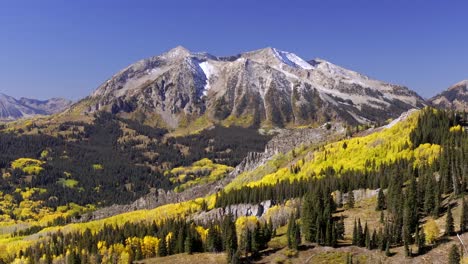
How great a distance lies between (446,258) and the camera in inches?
4749

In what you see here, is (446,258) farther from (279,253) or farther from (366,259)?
(279,253)

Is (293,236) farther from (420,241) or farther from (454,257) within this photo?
(454,257)

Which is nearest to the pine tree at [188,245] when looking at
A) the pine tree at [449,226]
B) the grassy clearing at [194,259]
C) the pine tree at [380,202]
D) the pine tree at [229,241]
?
the grassy clearing at [194,259]

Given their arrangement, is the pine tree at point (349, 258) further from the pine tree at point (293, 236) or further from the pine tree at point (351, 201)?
the pine tree at point (351, 201)

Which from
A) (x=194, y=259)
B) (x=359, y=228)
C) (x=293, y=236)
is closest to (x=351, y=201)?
(x=293, y=236)

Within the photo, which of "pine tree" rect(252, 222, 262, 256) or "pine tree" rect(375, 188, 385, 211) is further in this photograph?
"pine tree" rect(375, 188, 385, 211)

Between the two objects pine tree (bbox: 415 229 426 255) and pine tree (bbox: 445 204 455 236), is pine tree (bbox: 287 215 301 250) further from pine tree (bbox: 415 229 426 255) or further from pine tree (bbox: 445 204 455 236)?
pine tree (bbox: 445 204 455 236)

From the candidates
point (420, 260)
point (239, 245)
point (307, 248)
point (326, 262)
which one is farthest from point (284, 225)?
Answer: point (420, 260)

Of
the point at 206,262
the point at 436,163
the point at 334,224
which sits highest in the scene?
the point at 436,163

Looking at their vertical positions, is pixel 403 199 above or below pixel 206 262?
above

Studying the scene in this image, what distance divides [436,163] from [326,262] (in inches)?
3255

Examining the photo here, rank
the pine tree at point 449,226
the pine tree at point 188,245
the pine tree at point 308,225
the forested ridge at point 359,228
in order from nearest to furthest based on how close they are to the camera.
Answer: the pine tree at point 449,226 < the forested ridge at point 359,228 < the pine tree at point 308,225 < the pine tree at point 188,245

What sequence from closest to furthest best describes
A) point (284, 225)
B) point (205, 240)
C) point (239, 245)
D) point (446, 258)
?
point (446, 258) → point (239, 245) → point (205, 240) → point (284, 225)

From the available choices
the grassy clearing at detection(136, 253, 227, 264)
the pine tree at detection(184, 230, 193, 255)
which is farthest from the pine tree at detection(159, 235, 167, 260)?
the pine tree at detection(184, 230, 193, 255)
